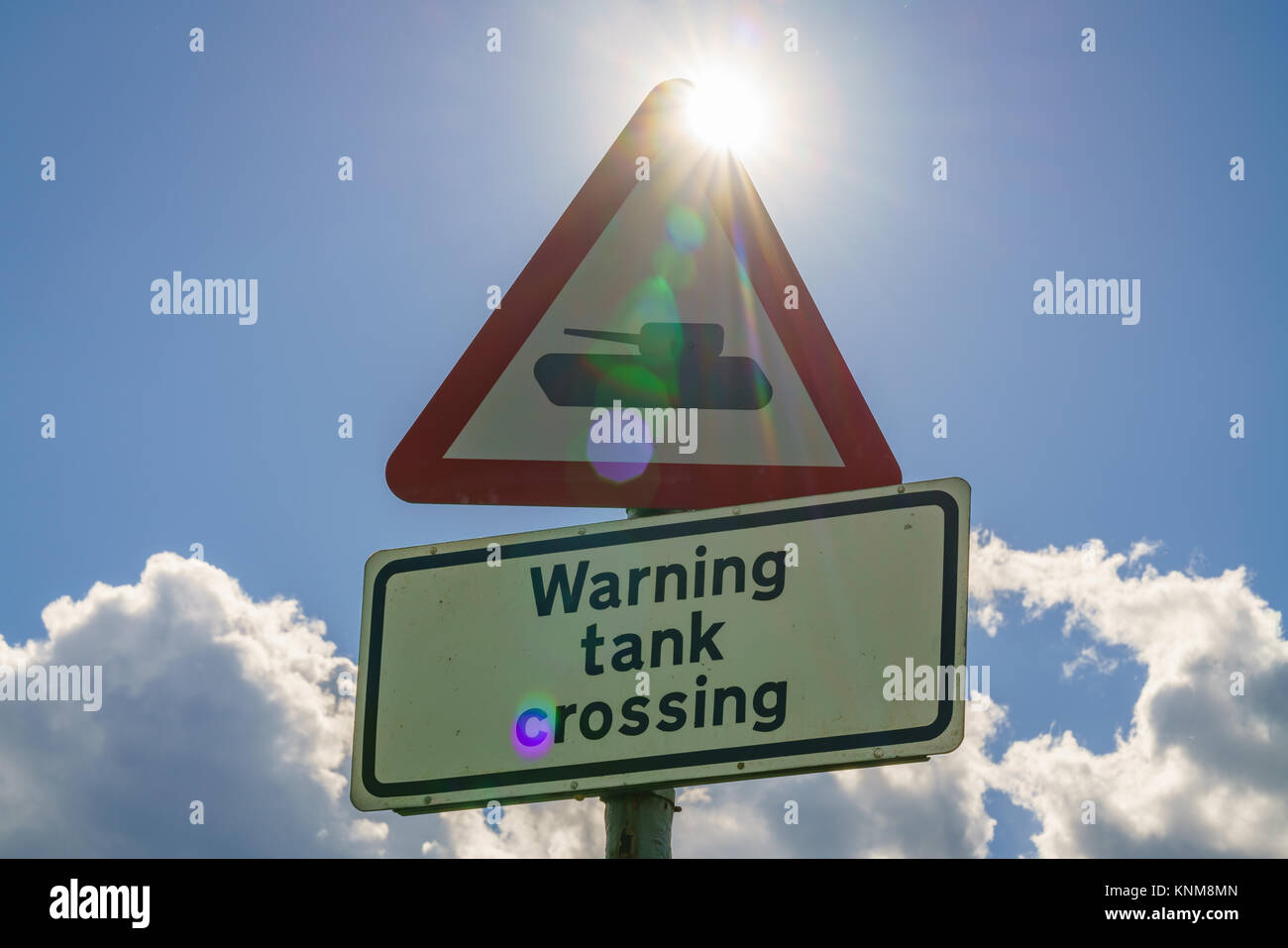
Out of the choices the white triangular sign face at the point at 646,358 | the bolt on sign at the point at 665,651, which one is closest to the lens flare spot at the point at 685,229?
the white triangular sign face at the point at 646,358

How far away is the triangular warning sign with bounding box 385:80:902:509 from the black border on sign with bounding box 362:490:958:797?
4.4 inches

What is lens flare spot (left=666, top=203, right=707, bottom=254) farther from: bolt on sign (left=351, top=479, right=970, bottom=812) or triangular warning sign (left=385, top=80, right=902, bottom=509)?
bolt on sign (left=351, top=479, right=970, bottom=812)

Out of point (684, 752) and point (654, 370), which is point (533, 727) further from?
point (654, 370)

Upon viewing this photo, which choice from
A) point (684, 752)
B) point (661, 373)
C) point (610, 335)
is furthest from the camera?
point (610, 335)

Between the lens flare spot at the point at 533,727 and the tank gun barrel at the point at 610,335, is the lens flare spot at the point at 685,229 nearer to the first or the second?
the tank gun barrel at the point at 610,335

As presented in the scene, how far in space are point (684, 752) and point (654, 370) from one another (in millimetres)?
648

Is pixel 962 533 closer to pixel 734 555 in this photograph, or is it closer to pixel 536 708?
pixel 734 555

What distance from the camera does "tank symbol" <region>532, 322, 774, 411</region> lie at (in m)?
1.86

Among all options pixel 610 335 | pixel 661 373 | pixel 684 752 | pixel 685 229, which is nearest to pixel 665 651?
pixel 684 752

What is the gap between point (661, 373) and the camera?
1867 millimetres

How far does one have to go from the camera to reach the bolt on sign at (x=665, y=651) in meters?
1.58

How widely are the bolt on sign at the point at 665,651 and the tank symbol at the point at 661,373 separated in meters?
0.24
